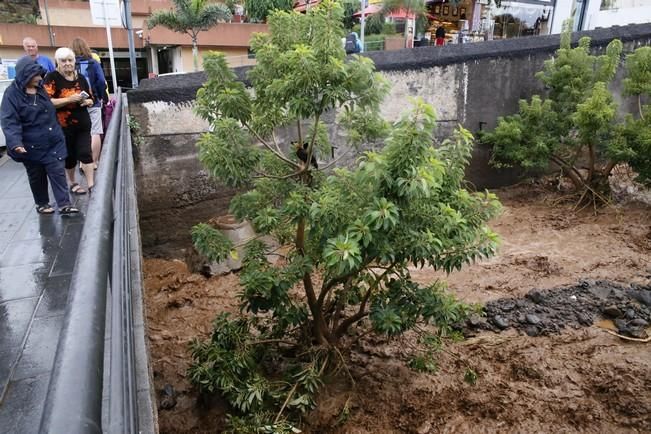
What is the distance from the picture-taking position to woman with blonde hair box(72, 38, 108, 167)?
5324mm

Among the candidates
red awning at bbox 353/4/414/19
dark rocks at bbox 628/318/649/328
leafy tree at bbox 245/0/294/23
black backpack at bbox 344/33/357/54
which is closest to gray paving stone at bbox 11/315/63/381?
dark rocks at bbox 628/318/649/328

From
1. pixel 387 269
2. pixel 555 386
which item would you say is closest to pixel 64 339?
pixel 387 269

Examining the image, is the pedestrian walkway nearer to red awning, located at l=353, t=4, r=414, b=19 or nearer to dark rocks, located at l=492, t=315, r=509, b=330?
dark rocks, located at l=492, t=315, r=509, b=330

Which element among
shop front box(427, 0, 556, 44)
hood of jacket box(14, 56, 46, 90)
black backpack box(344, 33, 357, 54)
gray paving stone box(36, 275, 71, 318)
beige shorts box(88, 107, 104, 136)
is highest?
shop front box(427, 0, 556, 44)

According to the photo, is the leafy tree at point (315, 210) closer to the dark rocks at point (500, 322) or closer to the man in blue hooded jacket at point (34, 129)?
the man in blue hooded jacket at point (34, 129)

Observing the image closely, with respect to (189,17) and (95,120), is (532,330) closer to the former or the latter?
(95,120)

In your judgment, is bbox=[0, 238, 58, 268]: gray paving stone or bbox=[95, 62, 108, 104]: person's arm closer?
bbox=[0, 238, 58, 268]: gray paving stone

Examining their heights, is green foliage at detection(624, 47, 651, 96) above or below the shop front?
below

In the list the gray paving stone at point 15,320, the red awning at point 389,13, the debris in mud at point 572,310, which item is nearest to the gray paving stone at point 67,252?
the gray paving stone at point 15,320

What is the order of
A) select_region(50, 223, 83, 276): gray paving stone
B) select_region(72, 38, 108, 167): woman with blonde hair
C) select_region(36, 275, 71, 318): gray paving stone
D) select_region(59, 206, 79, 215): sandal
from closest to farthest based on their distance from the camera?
select_region(36, 275, 71, 318): gray paving stone < select_region(50, 223, 83, 276): gray paving stone < select_region(59, 206, 79, 215): sandal < select_region(72, 38, 108, 167): woman with blonde hair

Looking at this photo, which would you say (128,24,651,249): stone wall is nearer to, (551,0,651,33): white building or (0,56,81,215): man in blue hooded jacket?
(0,56,81,215): man in blue hooded jacket

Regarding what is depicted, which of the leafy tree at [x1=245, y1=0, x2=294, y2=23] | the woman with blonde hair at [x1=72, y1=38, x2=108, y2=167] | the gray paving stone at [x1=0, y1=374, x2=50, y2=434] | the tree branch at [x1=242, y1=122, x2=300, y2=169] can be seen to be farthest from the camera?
the leafy tree at [x1=245, y1=0, x2=294, y2=23]

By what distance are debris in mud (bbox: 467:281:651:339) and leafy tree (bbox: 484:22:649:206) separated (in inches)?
106

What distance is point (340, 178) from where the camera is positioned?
11.1ft
